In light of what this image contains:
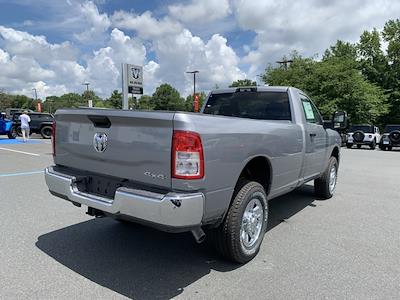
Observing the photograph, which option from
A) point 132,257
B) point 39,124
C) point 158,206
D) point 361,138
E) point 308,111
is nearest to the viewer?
point 158,206

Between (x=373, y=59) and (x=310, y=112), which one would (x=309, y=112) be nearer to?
(x=310, y=112)

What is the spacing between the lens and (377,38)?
4634cm

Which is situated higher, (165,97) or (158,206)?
(165,97)

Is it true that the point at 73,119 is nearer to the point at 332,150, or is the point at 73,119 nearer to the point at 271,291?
the point at 271,291

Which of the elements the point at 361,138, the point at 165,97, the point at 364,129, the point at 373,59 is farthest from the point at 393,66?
the point at 165,97

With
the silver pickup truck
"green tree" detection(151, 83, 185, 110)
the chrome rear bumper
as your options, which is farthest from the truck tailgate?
"green tree" detection(151, 83, 185, 110)

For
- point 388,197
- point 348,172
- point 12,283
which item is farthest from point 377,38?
point 12,283

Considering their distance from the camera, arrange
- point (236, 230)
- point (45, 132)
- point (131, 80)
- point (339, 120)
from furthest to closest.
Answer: point (45, 132), point (131, 80), point (339, 120), point (236, 230)

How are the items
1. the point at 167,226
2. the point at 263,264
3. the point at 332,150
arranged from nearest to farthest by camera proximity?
the point at 167,226 → the point at 263,264 → the point at 332,150

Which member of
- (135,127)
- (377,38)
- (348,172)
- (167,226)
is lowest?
(348,172)

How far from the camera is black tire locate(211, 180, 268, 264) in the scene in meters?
3.61

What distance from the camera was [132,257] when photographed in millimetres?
3980

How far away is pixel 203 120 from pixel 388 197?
5.69 m

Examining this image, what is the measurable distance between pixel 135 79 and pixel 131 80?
238mm
